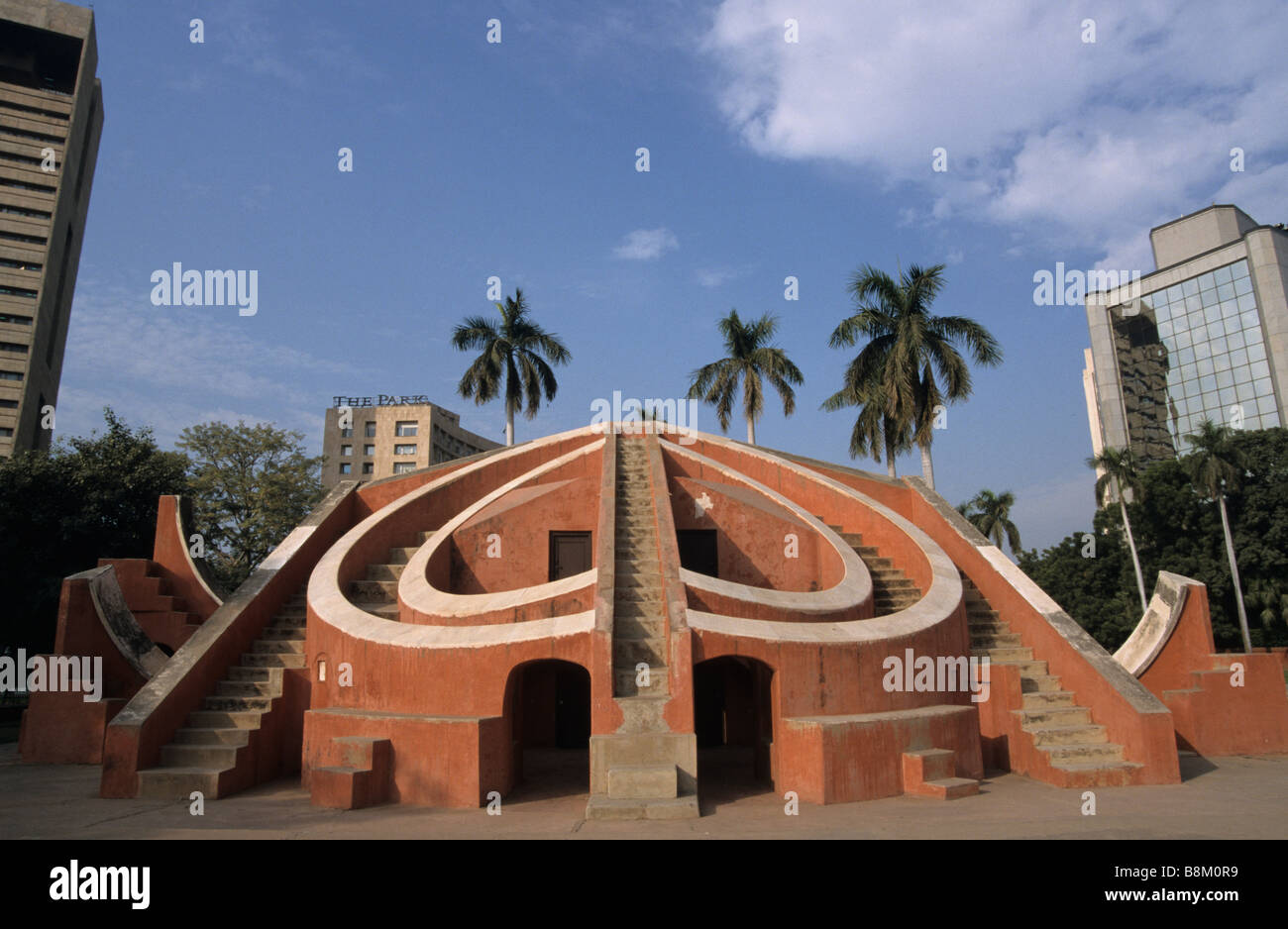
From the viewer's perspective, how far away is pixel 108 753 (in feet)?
25.6

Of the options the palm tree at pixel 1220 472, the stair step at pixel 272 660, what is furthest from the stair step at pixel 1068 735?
the palm tree at pixel 1220 472

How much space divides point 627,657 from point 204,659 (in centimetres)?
512

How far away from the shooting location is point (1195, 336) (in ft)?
172

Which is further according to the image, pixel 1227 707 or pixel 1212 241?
pixel 1212 241

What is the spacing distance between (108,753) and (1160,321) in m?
63.9

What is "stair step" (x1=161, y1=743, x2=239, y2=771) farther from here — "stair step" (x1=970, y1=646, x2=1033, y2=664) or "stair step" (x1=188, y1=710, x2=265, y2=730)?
"stair step" (x1=970, y1=646, x2=1033, y2=664)

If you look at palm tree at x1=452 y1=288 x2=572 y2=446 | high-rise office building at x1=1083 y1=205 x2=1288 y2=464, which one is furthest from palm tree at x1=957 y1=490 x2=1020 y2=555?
palm tree at x1=452 y1=288 x2=572 y2=446

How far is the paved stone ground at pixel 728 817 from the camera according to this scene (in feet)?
19.3

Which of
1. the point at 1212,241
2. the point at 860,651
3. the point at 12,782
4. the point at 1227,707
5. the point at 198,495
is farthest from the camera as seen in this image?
the point at 1212,241

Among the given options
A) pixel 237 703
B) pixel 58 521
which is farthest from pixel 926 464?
pixel 58 521

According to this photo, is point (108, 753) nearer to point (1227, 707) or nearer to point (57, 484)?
point (1227, 707)

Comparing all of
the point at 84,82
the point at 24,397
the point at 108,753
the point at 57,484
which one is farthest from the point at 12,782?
the point at 84,82

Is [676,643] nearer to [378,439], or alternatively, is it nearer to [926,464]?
[926,464]

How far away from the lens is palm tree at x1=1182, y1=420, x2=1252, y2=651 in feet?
91.5
